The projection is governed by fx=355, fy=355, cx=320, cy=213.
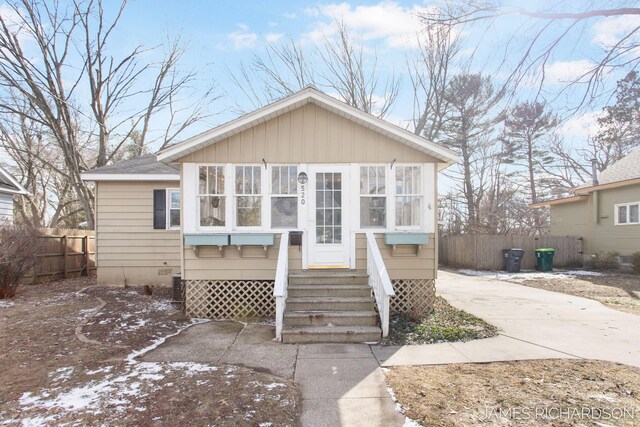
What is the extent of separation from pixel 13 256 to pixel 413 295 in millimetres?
8770

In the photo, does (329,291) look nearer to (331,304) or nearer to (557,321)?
(331,304)

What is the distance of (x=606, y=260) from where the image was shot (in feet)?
45.5

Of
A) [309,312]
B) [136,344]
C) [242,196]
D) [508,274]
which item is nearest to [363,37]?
[508,274]

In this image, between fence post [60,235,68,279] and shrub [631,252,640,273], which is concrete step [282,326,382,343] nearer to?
fence post [60,235,68,279]

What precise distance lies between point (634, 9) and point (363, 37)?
15522 millimetres

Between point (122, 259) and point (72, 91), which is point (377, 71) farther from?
point (122, 259)

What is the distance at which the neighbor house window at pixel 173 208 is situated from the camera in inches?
381

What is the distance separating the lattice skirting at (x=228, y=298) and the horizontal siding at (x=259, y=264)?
0.50ft

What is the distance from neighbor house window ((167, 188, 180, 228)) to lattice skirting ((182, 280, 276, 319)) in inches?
128

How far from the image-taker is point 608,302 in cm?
807

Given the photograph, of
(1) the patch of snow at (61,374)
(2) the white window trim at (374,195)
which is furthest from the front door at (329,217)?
(1) the patch of snow at (61,374)

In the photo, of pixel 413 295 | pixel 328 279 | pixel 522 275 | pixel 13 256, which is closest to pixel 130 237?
pixel 13 256

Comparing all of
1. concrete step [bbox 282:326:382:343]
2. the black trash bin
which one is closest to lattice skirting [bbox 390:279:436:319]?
concrete step [bbox 282:326:382:343]

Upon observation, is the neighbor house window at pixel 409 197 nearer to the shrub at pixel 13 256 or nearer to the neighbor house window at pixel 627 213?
the shrub at pixel 13 256
